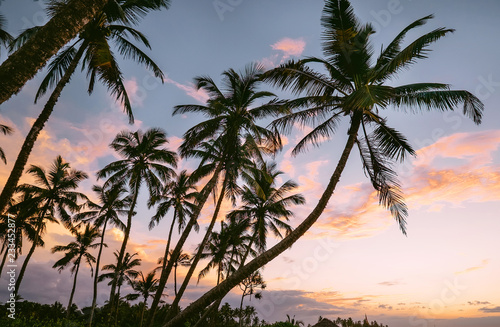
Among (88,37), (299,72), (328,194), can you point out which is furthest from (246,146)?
(88,37)

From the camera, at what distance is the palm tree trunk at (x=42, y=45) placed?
10.4 ft

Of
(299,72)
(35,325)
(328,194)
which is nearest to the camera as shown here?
(328,194)

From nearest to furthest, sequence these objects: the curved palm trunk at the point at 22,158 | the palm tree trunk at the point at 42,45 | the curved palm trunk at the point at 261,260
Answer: the palm tree trunk at the point at 42,45 → the curved palm trunk at the point at 22,158 → the curved palm trunk at the point at 261,260

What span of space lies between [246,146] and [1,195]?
9.80 meters

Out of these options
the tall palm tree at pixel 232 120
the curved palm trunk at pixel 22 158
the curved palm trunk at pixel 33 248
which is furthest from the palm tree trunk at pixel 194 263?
the curved palm trunk at pixel 33 248

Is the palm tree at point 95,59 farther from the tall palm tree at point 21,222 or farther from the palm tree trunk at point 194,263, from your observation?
the tall palm tree at point 21,222

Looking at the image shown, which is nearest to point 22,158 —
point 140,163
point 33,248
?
point 140,163

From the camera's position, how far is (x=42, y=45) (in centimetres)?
339

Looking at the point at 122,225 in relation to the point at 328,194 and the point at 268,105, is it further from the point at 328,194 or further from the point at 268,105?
the point at 328,194

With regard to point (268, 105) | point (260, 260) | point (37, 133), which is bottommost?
point (260, 260)

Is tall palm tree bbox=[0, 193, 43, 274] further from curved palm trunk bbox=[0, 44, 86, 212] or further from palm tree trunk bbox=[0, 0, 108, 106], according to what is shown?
palm tree trunk bbox=[0, 0, 108, 106]

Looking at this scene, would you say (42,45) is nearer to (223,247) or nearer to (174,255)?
(174,255)

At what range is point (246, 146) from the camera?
15.0 m

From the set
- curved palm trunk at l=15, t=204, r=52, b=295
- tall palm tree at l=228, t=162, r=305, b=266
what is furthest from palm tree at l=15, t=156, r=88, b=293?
tall palm tree at l=228, t=162, r=305, b=266
